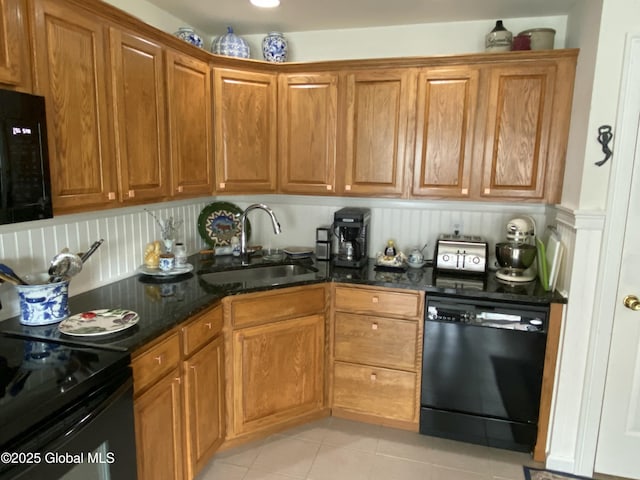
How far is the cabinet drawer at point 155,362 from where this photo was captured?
1540 millimetres

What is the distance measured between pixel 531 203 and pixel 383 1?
1.46 meters

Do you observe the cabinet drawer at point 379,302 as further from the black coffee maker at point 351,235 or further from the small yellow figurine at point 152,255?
the small yellow figurine at point 152,255

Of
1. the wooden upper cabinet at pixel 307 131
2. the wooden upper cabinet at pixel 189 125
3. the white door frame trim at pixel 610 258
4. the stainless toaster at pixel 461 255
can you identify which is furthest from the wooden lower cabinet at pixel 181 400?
the white door frame trim at pixel 610 258

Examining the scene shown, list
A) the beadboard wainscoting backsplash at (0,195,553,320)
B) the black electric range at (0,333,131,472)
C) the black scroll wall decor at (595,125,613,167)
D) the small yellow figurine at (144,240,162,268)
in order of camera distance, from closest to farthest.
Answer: the black electric range at (0,333,131,472) → the beadboard wainscoting backsplash at (0,195,553,320) → the black scroll wall decor at (595,125,613,167) → the small yellow figurine at (144,240,162,268)

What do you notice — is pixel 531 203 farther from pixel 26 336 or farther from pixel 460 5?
pixel 26 336

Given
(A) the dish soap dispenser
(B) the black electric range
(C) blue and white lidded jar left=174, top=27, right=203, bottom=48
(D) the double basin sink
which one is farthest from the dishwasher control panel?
(C) blue and white lidded jar left=174, top=27, right=203, bottom=48

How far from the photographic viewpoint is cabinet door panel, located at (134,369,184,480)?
157 centimetres

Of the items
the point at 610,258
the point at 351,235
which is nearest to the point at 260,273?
the point at 351,235

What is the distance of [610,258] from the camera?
2094mm

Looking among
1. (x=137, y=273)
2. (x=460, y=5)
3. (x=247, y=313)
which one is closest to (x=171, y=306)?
(x=247, y=313)

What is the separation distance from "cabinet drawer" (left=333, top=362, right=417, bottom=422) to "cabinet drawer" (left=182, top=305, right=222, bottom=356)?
2.81 ft

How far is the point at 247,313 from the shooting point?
227 cm

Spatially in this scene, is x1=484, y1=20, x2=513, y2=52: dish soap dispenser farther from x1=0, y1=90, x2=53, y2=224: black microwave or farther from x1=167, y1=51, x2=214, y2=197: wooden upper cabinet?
x1=0, y1=90, x2=53, y2=224: black microwave

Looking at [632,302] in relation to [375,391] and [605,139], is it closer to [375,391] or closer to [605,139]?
[605,139]
